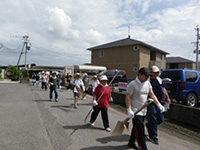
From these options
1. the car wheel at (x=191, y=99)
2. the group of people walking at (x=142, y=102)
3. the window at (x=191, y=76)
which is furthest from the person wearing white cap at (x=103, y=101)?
the window at (x=191, y=76)

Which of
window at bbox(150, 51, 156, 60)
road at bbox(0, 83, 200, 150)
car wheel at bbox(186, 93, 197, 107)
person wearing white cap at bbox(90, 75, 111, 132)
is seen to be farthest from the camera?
window at bbox(150, 51, 156, 60)

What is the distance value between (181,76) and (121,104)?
11.4ft

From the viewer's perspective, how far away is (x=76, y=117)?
6793 mm

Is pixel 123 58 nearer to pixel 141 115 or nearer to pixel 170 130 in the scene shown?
pixel 170 130

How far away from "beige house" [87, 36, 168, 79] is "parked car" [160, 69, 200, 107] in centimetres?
1897

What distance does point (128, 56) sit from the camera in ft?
95.4

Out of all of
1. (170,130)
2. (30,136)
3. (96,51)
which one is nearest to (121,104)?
(170,130)

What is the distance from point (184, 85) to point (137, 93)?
5.38 m

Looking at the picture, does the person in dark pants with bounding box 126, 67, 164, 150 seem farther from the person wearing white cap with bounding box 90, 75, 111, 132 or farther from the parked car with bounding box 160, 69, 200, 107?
the parked car with bounding box 160, 69, 200, 107

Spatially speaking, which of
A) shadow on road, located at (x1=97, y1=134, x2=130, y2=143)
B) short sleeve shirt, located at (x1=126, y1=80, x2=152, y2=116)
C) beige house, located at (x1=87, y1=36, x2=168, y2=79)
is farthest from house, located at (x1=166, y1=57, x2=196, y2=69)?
short sleeve shirt, located at (x1=126, y1=80, x2=152, y2=116)

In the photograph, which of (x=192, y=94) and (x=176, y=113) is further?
(x=192, y=94)

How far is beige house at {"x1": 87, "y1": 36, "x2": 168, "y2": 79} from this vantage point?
92.5 ft

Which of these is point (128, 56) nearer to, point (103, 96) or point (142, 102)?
point (103, 96)

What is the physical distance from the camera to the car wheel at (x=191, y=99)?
8547 mm
